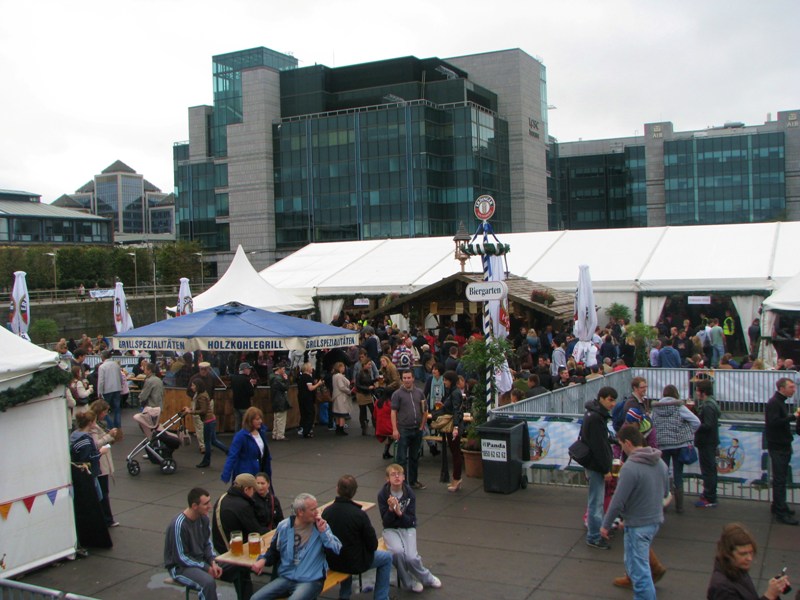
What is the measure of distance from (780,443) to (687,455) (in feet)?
3.28

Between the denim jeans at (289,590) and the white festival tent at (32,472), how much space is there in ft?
9.86

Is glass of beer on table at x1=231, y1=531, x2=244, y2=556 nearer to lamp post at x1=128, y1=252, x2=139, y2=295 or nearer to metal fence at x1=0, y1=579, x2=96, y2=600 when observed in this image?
metal fence at x1=0, y1=579, x2=96, y2=600

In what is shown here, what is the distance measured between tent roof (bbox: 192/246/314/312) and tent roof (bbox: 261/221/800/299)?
17.3 ft

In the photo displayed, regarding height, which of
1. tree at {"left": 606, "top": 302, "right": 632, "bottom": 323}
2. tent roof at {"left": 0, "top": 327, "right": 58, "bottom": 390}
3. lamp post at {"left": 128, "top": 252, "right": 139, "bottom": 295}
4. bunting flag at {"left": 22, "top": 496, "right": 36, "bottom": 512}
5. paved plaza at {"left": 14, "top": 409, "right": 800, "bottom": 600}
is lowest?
paved plaza at {"left": 14, "top": 409, "right": 800, "bottom": 600}

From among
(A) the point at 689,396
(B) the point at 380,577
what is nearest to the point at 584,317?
(A) the point at 689,396

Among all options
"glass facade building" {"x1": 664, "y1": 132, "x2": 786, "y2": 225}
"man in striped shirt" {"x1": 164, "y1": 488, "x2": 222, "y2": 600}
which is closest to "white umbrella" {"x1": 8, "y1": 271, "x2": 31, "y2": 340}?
"man in striped shirt" {"x1": 164, "y1": 488, "x2": 222, "y2": 600}

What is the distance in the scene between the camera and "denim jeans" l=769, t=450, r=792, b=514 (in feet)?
28.8

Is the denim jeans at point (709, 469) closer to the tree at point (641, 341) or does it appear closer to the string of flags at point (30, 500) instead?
the string of flags at point (30, 500)

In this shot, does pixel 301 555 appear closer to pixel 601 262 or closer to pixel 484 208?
pixel 484 208

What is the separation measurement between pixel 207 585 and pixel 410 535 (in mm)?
1852

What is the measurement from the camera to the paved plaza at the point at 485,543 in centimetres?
727

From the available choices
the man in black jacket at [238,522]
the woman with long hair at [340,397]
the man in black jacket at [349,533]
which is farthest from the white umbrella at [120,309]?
the man in black jacket at [349,533]

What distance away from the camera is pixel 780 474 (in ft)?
28.8

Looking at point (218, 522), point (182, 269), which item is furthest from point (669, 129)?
point (218, 522)
